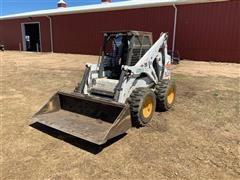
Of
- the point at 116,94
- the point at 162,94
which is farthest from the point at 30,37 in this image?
the point at 116,94

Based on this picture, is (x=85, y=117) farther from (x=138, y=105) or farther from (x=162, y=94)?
(x=162, y=94)

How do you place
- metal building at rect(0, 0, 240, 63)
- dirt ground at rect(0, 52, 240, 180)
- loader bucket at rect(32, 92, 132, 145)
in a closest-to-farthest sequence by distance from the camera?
dirt ground at rect(0, 52, 240, 180), loader bucket at rect(32, 92, 132, 145), metal building at rect(0, 0, 240, 63)

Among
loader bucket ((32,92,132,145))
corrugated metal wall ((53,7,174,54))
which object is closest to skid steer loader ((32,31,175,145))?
loader bucket ((32,92,132,145))

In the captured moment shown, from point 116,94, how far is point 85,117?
2.26ft

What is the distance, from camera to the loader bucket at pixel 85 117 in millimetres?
3654

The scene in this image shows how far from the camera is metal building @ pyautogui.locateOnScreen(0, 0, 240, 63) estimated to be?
42.2 ft

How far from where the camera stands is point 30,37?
25.5 meters

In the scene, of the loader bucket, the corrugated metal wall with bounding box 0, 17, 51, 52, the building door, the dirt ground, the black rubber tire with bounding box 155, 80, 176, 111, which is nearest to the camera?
the dirt ground

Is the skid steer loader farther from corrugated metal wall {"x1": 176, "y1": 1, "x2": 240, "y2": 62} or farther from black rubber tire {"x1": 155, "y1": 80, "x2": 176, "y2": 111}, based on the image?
corrugated metal wall {"x1": 176, "y1": 1, "x2": 240, "y2": 62}

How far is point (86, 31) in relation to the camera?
18.8 meters

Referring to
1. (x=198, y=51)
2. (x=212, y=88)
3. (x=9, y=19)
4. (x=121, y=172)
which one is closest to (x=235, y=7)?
(x=198, y=51)

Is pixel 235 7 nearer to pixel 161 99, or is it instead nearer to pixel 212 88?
pixel 212 88

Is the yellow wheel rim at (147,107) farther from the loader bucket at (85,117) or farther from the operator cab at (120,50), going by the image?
the operator cab at (120,50)

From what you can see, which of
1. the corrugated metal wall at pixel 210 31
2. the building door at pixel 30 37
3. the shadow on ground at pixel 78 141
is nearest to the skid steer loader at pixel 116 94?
the shadow on ground at pixel 78 141
